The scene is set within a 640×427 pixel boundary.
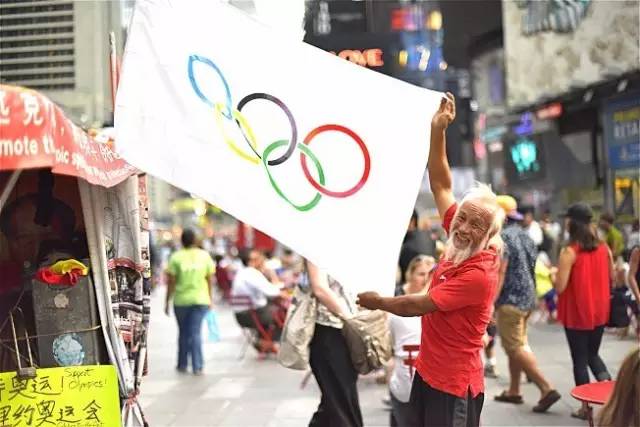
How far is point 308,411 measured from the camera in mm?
8031

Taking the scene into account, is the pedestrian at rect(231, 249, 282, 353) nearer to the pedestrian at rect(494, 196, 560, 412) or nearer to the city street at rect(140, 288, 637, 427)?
the city street at rect(140, 288, 637, 427)

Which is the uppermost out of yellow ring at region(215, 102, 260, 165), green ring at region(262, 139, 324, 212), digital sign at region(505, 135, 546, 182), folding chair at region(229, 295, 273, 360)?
digital sign at region(505, 135, 546, 182)

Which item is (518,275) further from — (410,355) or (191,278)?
(191,278)

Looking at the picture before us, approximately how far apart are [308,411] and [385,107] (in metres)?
4.40

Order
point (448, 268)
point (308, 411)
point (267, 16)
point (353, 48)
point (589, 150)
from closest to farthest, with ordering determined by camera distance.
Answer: point (448, 268) < point (267, 16) < point (308, 411) < point (353, 48) < point (589, 150)

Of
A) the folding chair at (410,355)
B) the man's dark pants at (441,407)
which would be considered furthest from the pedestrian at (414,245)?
the man's dark pants at (441,407)

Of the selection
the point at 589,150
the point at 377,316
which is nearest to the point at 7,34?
the point at 377,316

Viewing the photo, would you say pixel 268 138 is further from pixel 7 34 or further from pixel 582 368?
pixel 7 34

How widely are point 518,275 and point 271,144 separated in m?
4.38

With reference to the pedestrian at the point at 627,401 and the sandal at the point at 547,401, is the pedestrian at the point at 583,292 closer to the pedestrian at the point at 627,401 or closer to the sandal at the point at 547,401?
the sandal at the point at 547,401

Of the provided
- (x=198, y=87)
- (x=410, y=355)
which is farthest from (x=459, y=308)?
(x=410, y=355)

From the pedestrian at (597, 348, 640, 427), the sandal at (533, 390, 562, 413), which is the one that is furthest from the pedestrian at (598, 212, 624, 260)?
the pedestrian at (597, 348, 640, 427)

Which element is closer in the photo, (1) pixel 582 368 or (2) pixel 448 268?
(2) pixel 448 268

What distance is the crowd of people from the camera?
13.8ft
